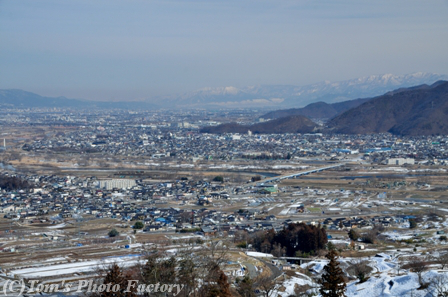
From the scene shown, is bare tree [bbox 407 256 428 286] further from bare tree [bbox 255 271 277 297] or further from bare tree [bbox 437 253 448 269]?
bare tree [bbox 255 271 277 297]

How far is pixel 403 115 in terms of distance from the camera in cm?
5450

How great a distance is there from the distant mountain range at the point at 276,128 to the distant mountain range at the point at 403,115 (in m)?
2.68

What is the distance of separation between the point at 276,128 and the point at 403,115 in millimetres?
12311

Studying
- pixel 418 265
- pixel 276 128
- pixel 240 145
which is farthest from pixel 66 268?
pixel 276 128

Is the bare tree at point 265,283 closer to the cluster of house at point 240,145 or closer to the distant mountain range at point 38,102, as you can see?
the cluster of house at point 240,145

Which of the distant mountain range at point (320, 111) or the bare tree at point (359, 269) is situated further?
the distant mountain range at point (320, 111)

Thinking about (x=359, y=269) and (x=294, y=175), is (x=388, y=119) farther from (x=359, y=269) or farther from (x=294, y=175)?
(x=359, y=269)

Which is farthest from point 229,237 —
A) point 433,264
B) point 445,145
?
point 445,145

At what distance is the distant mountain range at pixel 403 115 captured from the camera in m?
47.9

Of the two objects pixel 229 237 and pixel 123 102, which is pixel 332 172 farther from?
pixel 123 102

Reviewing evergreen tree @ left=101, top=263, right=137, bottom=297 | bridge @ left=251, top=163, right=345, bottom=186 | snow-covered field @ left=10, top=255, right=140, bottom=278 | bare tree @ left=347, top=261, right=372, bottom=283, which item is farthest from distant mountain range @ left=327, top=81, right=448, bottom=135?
evergreen tree @ left=101, top=263, right=137, bottom=297

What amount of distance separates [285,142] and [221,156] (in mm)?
11230

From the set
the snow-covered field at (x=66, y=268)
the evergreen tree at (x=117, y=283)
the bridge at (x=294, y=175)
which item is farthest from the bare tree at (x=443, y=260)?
the bridge at (x=294, y=175)

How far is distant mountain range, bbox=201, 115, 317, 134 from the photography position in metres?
53.5
